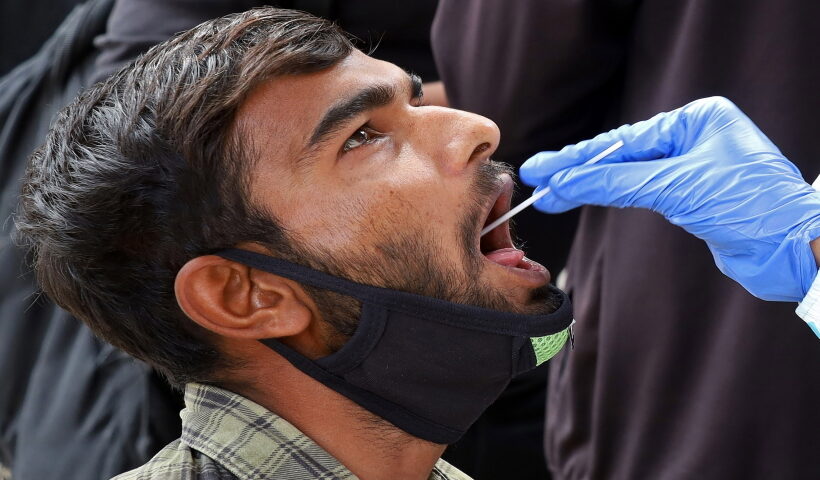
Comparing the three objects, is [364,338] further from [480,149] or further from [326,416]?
[480,149]

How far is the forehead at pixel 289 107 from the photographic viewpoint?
1494 millimetres

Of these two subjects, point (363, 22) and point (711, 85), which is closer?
point (711, 85)

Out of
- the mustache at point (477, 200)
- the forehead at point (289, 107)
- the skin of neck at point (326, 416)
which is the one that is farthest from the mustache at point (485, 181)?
the skin of neck at point (326, 416)

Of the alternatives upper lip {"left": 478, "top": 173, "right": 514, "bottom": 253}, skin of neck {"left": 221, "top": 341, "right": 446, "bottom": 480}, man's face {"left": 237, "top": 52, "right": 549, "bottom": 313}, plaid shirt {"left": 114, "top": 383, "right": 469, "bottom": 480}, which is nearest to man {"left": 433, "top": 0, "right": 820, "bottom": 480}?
upper lip {"left": 478, "top": 173, "right": 514, "bottom": 253}

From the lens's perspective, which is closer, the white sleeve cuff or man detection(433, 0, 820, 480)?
the white sleeve cuff

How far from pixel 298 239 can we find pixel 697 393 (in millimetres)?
811

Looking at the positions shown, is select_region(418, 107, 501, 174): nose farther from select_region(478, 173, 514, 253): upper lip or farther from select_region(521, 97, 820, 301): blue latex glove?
select_region(521, 97, 820, 301): blue latex glove

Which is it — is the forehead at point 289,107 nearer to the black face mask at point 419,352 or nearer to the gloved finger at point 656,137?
the black face mask at point 419,352

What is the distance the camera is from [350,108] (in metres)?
1.54

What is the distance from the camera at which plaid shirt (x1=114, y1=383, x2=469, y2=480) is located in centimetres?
147

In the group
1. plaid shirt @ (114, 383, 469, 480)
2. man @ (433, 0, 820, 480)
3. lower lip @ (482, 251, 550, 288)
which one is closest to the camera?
plaid shirt @ (114, 383, 469, 480)

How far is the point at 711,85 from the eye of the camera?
70.8 inches

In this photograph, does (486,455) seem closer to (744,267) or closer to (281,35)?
(744,267)

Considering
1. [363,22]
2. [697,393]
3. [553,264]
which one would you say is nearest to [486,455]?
[553,264]
